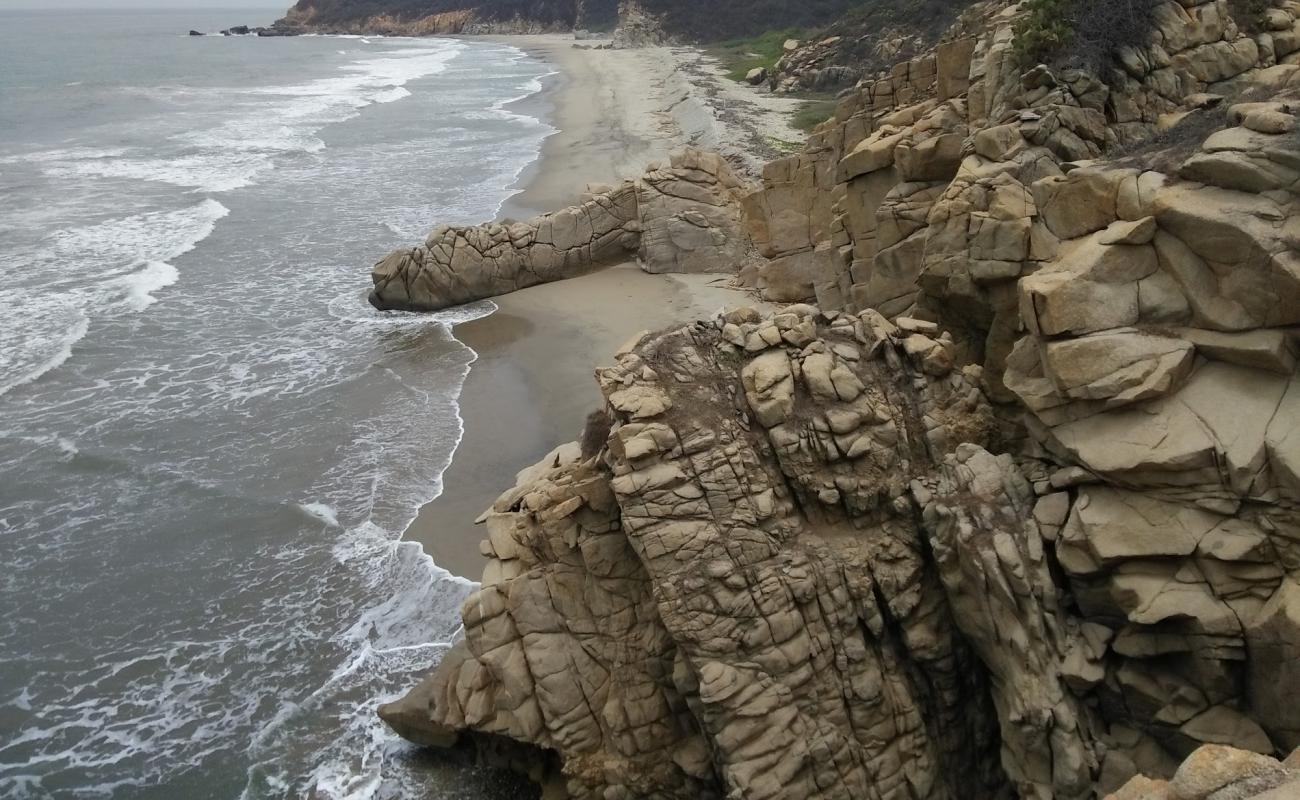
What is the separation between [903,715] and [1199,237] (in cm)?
485

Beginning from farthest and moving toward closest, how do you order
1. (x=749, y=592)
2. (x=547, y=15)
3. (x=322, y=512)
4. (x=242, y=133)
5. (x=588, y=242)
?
(x=547, y=15) → (x=242, y=133) → (x=588, y=242) → (x=322, y=512) → (x=749, y=592)

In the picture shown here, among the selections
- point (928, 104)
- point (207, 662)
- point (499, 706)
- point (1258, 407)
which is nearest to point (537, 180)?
point (928, 104)

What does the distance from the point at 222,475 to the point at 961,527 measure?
13.9 m

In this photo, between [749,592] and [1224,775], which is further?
[749,592]

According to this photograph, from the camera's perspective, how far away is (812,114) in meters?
44.8

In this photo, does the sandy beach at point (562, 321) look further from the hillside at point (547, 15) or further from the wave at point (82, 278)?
the hillside at point (547, 15)

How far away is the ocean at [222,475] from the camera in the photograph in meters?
12.5

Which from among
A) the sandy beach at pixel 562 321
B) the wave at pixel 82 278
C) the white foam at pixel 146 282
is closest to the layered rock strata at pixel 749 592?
the sandy beach at pixel 562 321

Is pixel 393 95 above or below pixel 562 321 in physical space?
below

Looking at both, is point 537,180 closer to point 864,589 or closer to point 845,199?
point 845,199

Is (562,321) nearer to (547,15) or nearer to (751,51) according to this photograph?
(751,51)

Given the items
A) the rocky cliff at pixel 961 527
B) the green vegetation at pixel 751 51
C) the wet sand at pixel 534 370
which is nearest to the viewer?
the rocky cliff at pixel 961 527

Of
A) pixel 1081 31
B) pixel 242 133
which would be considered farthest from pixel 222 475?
pixel 242 133

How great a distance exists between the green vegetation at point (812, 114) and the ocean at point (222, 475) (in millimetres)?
11342
